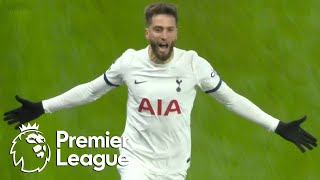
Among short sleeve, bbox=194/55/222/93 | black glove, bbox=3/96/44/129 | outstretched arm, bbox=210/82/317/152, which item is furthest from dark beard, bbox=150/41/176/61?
black glove, bbox=3/96/44/129

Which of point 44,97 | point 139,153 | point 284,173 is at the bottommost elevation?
point 284,173

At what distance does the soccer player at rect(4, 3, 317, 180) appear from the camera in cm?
798

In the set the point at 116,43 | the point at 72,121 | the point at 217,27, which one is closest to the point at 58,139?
the point at 72,121

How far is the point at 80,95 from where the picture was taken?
8359 millimetres

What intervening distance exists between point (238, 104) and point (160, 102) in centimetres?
75

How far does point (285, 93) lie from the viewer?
12.1 m

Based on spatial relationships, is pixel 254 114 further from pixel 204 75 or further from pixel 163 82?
pixel 163 82

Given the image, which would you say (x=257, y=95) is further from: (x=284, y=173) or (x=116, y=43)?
(x=116, y=43)

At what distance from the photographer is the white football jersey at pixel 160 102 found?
315 inches

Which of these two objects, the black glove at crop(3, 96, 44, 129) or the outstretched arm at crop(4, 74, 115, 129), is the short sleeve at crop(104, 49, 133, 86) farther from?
the black glove at crop(3, 96, 44, 129)

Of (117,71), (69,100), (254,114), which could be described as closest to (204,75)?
(254,114)

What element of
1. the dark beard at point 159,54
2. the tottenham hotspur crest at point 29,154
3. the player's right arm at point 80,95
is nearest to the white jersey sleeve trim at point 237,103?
the dark beard at point 159,54

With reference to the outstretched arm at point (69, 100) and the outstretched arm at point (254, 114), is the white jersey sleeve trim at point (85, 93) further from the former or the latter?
the outstretched arm at point (254, 114)

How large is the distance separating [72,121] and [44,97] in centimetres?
50
